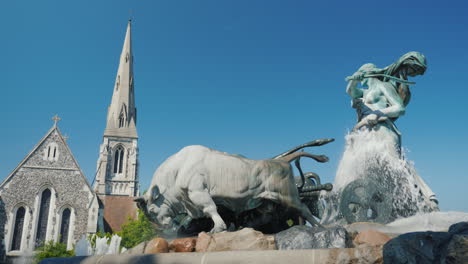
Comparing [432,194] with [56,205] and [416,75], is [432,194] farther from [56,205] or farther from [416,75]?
[56,205]

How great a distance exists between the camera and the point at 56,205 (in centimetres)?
4025

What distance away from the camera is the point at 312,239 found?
4.00 metres

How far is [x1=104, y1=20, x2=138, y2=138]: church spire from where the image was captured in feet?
206

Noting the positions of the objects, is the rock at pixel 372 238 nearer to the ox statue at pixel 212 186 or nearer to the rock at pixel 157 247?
the ox statue at pixel 212 186

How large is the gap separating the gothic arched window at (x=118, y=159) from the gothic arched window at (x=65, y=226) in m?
18.9

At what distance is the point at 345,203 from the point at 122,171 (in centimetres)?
5623

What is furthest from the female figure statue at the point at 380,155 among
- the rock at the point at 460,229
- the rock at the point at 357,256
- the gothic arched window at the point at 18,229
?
the gothic arched window at the point at 18,229

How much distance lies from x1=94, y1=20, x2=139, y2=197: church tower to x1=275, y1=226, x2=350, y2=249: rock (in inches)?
2174

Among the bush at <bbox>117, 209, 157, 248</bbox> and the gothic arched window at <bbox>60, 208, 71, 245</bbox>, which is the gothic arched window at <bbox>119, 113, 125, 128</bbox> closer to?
the gothic arched window at <bbox>60, 208, 71, 245</bbox>

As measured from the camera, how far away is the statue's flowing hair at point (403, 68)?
24.2 ft

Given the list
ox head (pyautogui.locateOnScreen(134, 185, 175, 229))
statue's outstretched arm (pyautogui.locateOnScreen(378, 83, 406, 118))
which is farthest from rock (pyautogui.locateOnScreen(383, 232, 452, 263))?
statue's outstretched arm (pyautogui.locateOnScreen(378, 83, 406, 118))

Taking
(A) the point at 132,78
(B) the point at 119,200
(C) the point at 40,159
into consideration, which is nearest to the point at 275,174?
(C) the point at 40,159

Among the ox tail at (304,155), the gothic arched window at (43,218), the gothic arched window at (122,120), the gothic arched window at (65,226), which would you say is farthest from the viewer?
the gothic arched window at (122,120)

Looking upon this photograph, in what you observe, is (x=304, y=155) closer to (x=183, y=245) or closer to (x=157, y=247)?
(x=183, y=245)
